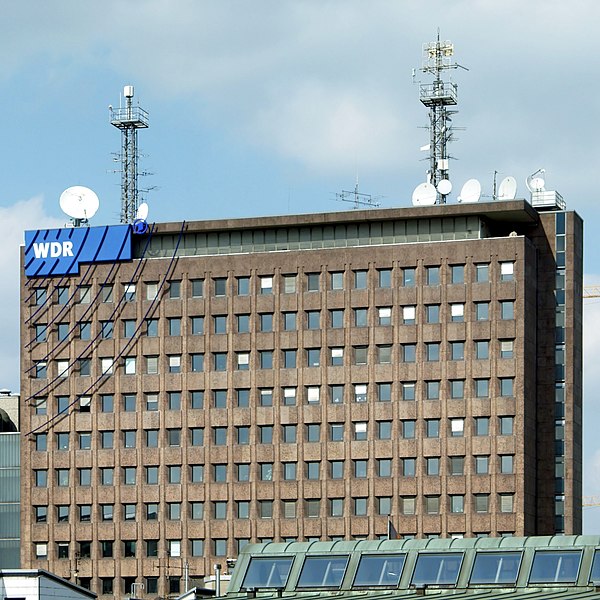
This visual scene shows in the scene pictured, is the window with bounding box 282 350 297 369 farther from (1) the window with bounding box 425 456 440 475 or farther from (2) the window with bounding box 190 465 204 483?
(1) the window with bounding box 425 456 440 475

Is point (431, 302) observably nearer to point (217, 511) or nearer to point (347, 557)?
point (217, 511)

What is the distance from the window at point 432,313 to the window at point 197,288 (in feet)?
67.3

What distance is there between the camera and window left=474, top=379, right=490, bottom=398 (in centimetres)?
15025

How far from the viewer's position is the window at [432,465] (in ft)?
496

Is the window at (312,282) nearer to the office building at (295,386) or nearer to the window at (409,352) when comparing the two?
the office building at (295,386)

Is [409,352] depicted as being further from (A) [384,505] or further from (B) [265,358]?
(A) [384,505]

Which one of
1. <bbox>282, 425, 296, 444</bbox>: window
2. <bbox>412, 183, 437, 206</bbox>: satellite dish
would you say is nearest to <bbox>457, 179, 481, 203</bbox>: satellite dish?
<bbox>412, 183, 437, 206</bbox>: satellite dish

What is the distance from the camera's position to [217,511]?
157000 mm

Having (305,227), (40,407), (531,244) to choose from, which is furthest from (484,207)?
(40,407)

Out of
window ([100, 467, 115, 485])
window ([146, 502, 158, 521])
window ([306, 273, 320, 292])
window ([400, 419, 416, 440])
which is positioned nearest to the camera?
window ([400, 419, 416, 440])

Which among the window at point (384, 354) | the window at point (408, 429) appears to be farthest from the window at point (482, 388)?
the window at point (384, 354)

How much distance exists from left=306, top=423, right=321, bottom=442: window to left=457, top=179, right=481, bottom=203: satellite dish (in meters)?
23.5

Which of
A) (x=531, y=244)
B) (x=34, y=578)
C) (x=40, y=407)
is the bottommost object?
(x=34, y=578)

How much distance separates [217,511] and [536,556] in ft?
278
